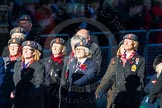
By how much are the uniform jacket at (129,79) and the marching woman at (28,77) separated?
105 cm

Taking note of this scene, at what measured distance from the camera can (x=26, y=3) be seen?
1092cm

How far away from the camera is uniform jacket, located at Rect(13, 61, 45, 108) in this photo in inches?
320

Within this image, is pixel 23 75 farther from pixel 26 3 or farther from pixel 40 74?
pixel 26 3

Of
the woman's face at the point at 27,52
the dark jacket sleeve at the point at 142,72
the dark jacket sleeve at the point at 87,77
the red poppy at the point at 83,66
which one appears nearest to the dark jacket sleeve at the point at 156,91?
the dark jacket sleeve at the point at 142,72

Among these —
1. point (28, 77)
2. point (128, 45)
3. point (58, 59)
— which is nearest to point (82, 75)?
point (58, 59)

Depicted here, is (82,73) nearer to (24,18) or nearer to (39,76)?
(39,76)

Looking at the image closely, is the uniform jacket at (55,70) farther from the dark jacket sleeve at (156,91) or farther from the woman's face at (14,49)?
the dark jacket sleeve at (156,91)

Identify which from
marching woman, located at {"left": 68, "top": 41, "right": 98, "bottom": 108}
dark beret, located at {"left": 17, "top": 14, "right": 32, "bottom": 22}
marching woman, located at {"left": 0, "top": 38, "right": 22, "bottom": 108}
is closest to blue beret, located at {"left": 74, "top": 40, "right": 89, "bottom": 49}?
marching woman, located at {"left": 68, "top": 41, "right": 98, "bottom": 108}

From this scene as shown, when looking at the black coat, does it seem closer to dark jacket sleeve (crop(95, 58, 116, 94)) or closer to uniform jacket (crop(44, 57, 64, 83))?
uniform jacket (crop(44, 57, 64, 83))

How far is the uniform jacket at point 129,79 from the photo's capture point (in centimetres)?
868

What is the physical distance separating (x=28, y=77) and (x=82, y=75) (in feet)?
2.39

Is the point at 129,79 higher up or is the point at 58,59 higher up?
the point at 58,59

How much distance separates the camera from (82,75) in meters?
8.28

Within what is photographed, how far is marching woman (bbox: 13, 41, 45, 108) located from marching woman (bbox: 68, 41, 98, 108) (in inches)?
17.5
